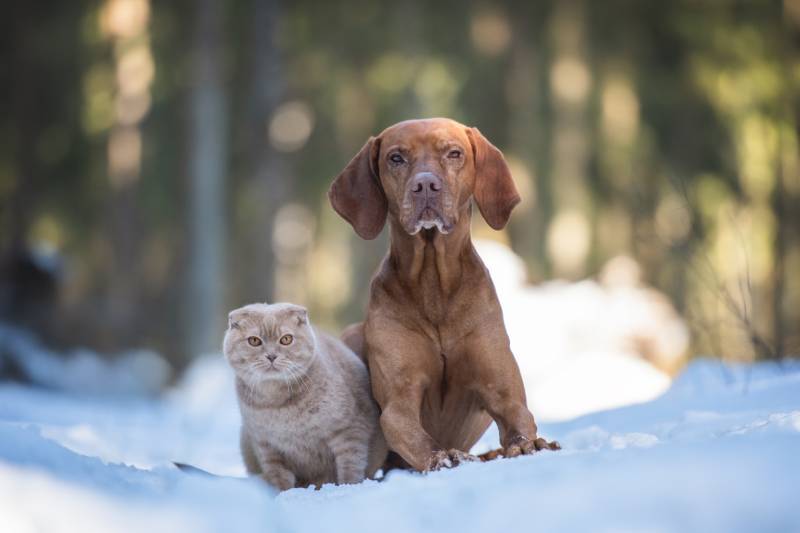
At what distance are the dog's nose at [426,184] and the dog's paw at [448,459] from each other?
1.27 m

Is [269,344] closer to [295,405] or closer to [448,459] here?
[295,405]

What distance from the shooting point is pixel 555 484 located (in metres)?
3.37

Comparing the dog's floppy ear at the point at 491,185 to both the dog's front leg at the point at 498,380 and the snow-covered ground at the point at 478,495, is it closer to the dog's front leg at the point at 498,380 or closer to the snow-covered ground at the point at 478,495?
the dog's front leg at the point at 498,380

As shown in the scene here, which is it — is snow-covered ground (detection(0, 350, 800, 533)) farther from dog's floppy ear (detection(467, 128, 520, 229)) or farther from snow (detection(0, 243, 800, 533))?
dog's floppy ear (detection(467, 128, 520, 229))

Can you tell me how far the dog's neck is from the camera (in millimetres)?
5574

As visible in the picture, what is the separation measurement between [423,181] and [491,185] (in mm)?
543

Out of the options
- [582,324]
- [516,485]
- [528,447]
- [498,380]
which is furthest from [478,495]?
[582,324]

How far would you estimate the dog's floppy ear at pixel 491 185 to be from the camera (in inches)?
225

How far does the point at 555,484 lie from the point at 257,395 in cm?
261

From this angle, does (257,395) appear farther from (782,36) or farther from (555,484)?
(782,36)

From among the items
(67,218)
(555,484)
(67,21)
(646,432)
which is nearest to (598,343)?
(646,432)

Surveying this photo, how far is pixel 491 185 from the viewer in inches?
225

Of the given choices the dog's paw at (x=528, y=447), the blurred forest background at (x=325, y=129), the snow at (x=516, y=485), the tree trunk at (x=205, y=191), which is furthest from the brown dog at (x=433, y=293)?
the tree trunk at (x=205, y=191)

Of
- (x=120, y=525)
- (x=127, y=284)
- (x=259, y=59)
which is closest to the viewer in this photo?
(x=120, y=525)
